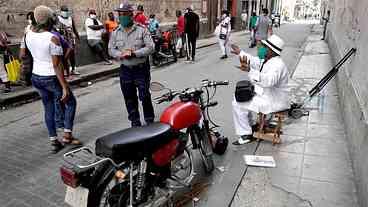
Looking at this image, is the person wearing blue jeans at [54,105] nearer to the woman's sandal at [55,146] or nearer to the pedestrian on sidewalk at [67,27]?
the woman's sandal at [55,146]

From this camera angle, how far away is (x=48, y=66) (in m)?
3.99

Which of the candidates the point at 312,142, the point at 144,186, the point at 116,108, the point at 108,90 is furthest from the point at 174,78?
the point at 144,186

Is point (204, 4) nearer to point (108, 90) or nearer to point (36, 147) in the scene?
point (108, 90)

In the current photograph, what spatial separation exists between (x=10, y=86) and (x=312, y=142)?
21.3ft

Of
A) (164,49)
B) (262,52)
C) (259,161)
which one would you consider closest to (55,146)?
(259,161)

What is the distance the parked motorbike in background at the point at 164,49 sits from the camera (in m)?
10.5

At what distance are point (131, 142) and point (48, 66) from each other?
224 cm

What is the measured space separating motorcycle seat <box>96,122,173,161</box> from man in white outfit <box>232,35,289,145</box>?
1951 millimetres

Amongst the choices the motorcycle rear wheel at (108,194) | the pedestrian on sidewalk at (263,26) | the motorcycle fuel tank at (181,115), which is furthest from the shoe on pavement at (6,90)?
the pedestrian on sidewalk at (263,26)

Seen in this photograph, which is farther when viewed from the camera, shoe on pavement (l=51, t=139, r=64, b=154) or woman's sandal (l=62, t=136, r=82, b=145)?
woman's sandal (l=62, t=136, r=82, b=145)

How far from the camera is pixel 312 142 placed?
15.2ft

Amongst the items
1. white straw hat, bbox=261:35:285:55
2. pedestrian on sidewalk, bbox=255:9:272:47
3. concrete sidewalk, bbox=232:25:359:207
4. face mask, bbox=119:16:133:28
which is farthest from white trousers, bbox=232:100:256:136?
pedestrian on sidewalk, bbox=255:9:272:47

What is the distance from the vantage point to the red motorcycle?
7.47 ft

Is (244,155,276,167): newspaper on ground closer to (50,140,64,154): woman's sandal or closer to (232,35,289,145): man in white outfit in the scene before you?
(232,35,289,145): man in white outfit
